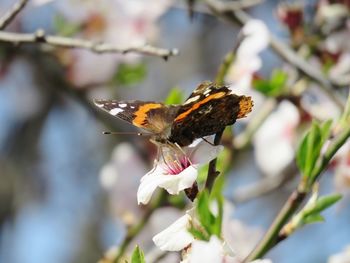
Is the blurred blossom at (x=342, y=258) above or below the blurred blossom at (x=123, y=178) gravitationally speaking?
above

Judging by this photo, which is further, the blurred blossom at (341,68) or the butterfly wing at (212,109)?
the blurred blossom at (341,68)

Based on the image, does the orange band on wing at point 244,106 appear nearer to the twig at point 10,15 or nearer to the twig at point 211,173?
the twig at point 211,173

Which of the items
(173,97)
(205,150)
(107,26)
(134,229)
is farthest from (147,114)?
(107,26)

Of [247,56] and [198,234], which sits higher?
[198,234]

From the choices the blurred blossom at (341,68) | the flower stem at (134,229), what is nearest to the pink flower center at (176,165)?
the flower stem at (134,229)

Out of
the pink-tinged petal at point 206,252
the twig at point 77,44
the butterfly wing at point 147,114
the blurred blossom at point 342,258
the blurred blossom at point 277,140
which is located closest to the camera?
the pink-tinged petal at point 206,252

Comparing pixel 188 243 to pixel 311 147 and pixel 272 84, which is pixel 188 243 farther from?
pixel 272 84

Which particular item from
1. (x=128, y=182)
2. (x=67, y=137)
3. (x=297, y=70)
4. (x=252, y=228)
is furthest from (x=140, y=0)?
(x=67, y=137)

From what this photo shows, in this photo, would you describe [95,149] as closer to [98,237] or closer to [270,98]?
[98,237]
